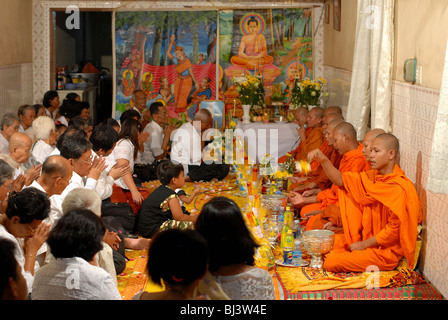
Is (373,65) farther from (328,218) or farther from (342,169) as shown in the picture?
(328,218)

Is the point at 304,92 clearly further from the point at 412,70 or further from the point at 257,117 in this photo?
the point at 412,70

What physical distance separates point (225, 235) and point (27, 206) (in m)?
1.45

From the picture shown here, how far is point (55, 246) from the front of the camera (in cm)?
337

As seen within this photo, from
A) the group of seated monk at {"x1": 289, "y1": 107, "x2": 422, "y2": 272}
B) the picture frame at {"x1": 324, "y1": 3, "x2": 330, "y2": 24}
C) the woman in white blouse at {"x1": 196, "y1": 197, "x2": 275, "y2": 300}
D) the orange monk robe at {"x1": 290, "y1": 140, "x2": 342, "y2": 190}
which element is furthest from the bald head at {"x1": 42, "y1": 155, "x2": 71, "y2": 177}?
the picture frame at {"x1": 324, "y1": 3, "x2": 330, "y2": 24}

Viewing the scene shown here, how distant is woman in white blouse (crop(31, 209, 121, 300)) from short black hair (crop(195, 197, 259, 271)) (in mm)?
591

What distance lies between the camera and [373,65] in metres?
6.77

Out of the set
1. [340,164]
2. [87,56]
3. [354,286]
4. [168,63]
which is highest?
[168,63]

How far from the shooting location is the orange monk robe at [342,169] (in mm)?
6289

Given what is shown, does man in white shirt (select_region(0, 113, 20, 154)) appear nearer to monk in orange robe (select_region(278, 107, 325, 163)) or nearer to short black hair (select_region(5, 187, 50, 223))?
short black hair (select_region(5, 187, 50, 223))

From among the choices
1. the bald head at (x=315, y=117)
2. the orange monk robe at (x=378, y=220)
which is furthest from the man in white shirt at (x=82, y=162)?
the bald head at (x=315, y=117)

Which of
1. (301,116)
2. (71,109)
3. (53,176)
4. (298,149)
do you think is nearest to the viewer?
(53,176)

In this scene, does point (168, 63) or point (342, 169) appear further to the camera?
point (168, 63)

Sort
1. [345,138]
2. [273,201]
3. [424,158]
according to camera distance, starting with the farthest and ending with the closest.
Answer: [273,201] < [345,138] < [424,158]

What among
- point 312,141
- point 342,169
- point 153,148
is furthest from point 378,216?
point 153,148
